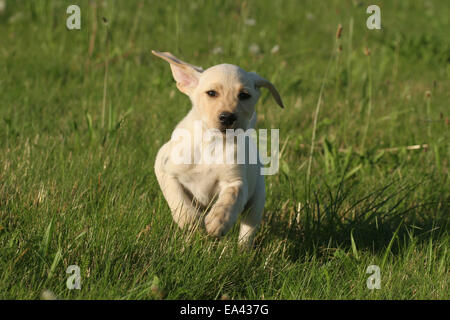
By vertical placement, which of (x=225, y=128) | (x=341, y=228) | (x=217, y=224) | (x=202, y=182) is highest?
(x=225, y=128)

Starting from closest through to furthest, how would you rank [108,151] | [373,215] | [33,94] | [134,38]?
[373,215]
[108,151]
[33,94]
[134,38]

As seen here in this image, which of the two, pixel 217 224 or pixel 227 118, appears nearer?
pixel 217 224

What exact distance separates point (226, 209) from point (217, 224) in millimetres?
126

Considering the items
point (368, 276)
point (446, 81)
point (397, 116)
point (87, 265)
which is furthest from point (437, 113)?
point (87, 265)

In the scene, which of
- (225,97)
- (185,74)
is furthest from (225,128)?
(185,74)

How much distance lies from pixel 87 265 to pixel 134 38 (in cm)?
477

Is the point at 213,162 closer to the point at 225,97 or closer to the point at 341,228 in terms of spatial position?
the point at 225,97

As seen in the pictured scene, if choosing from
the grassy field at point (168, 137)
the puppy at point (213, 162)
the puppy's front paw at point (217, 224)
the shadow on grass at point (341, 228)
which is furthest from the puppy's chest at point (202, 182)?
the shadow on grass at point (341, 228)

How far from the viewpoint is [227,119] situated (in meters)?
3.09

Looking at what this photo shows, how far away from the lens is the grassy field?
116 inches

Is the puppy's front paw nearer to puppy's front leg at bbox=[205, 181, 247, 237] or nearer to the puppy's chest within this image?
puppy's front leg at bbox=[205, 181, 247, 237]

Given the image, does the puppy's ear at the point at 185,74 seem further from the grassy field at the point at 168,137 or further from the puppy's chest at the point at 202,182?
the grassy field at the point at 168,137
